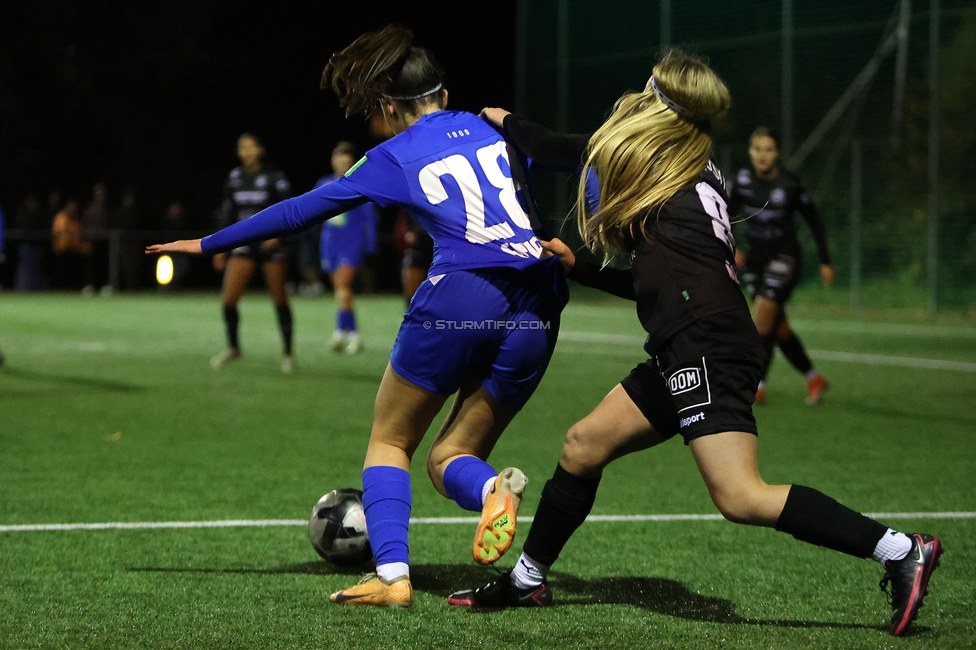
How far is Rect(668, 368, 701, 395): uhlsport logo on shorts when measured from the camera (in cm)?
388

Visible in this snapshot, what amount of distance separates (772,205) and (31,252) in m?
22.5

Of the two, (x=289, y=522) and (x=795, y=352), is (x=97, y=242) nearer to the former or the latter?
(x=795, y=352)

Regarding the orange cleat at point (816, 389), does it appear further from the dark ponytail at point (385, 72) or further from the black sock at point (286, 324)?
the dark ponytail at point (385, 72)

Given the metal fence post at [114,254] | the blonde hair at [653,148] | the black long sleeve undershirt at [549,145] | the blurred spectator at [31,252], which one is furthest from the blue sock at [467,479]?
the blurred spectator at [31,252]

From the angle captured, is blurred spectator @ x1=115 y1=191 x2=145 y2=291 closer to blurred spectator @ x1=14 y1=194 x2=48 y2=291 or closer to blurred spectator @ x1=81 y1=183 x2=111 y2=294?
blurred spectator @ x1=81 y1=183 x2=111 y2=294

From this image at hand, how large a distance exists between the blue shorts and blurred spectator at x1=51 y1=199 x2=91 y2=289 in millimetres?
26172

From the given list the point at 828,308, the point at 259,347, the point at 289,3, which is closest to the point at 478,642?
the point at 259,347

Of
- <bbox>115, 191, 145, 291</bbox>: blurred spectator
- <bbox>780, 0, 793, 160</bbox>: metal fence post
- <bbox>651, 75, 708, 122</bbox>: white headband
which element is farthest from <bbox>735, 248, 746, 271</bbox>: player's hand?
<bbox>115, 191, 145, 291</bbox>: blurred spectator

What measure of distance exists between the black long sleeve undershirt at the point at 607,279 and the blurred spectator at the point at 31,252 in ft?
88.2

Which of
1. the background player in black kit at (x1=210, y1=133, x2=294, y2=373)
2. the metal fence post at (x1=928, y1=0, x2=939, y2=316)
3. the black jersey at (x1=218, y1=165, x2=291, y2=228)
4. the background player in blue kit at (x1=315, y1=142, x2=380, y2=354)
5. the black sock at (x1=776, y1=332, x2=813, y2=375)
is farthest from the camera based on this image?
the metal fence post at (x1=928, y1=0, x2=939, y2=316)

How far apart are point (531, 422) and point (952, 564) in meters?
4.54

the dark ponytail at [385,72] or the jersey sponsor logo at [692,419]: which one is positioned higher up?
the dark ponytail at [385,72]

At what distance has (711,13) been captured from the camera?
2495cm

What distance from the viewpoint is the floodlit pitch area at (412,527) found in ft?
13.8
